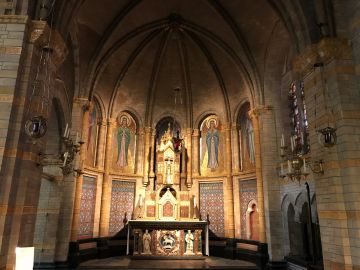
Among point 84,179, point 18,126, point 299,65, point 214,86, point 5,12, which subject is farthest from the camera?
point 214,86

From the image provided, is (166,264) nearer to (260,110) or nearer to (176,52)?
(260,110)

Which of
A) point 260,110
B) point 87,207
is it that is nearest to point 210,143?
point 260,110

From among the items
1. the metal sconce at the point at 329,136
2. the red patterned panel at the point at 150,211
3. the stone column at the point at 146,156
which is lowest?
the red patterned panel at the point at 150,211

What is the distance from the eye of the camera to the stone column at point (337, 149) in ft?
23.9

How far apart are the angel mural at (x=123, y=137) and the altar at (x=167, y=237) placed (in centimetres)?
448

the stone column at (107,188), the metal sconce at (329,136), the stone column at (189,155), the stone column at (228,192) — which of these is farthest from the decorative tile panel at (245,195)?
the metal sconce at (329,136)

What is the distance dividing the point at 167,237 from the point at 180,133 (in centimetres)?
679

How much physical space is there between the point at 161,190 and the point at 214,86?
22.7 feet

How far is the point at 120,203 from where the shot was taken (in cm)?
1689

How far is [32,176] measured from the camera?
7.51 m

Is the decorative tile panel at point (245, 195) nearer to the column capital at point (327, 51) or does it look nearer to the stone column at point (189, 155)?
the stone column at point (189, 155)

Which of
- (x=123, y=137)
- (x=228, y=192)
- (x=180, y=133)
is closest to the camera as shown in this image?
(x=228, y=192)

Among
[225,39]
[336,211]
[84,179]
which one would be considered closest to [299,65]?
[336,211]

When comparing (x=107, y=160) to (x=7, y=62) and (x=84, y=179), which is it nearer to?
(x=84, y=179)
